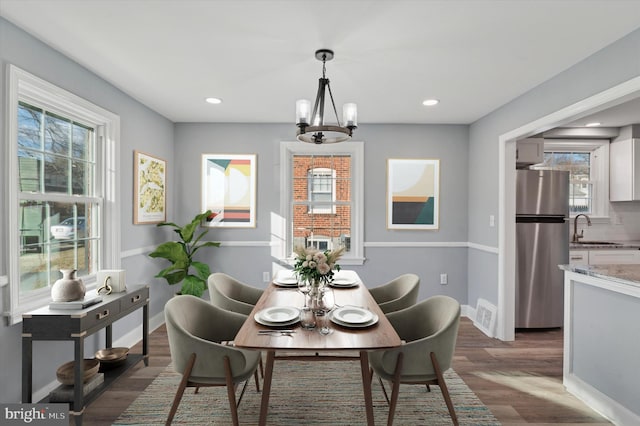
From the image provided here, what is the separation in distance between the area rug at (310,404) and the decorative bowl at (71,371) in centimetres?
35

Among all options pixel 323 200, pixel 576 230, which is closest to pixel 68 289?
pixel 323 200

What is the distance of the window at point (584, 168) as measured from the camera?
4578 mm

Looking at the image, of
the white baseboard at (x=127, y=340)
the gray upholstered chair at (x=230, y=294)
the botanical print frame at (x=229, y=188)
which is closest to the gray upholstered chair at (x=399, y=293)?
the gray upholstered chair at (x=230, y=294)

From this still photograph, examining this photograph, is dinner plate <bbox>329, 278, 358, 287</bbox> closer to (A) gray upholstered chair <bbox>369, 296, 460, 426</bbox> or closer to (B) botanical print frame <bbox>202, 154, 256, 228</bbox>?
(A) gray upholstered chair <bbox>369, 296, 460, 426</bbox>

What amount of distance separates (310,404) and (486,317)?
8.05 feet

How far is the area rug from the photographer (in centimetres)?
219

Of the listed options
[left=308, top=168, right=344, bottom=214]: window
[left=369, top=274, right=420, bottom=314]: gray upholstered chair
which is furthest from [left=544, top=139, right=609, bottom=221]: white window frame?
[left=369, top=274, right=420, bottom=314]: gray upholstered chair

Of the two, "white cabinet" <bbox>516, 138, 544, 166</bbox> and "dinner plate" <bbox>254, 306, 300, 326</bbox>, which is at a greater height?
"white cabinet" <bbox>516, 138, 544, 166</bbox>

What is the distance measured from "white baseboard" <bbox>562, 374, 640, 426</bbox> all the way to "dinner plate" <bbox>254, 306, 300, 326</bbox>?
212 centimetres

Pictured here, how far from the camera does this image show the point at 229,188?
4367mm

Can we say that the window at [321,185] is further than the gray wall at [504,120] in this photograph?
Yes

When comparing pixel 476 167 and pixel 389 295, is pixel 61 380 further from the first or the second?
pixel 476 167

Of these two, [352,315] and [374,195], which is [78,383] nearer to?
[352,315]

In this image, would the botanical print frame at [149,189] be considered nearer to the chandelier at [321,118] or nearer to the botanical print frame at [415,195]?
the chandelier at [321,118]
